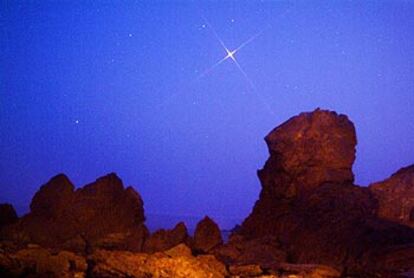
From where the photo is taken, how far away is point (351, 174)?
44250 millimetres

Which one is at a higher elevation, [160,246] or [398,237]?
[160,246]

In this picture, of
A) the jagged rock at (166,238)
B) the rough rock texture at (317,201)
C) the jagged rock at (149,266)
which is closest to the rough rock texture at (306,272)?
the jagged rock at (149,266)

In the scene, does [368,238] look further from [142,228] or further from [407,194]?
[142,228]

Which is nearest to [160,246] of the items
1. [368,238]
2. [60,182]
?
[60,182]

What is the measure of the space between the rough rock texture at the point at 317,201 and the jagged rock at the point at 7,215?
1940 cm

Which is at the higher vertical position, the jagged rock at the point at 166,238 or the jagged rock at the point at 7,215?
the jagged rock at the point at 7,215

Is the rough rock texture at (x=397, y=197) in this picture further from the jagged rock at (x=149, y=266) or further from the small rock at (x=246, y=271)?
the jagged rock at (x=149, y=266)

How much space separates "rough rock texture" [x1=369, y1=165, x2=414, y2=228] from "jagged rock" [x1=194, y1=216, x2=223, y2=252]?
42.3 ft

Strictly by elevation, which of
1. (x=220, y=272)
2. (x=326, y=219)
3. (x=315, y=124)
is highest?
(x=315, y=124)

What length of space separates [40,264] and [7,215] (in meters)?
27.3

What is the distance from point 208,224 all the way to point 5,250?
24.7m

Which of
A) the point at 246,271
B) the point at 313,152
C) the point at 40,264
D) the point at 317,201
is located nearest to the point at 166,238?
the point at 317,201

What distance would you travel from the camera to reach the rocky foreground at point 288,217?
35.3m

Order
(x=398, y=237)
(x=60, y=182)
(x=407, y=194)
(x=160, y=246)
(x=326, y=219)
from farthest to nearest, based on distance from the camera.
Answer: (x=60, y=182), (x=407, y=194), (x=160, y=246), (x=326, y=219), (x=398, y=237)
